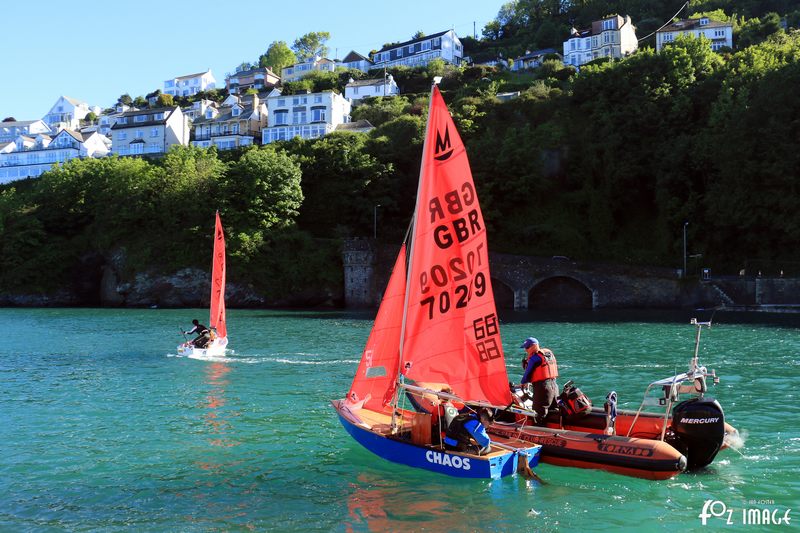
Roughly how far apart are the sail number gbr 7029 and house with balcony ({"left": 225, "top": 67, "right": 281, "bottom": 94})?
159 meters

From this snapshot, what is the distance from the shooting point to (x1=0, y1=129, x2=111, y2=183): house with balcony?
A: 441ft

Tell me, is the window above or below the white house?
below

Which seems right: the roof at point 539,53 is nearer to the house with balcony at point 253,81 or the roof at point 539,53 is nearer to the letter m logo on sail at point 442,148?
the house with balcony at point 253,81

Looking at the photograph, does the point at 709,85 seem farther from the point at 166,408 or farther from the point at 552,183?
the point at 166,408

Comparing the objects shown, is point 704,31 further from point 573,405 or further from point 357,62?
point 573,405

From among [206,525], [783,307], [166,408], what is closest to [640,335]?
[783,307]

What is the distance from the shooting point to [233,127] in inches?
4894

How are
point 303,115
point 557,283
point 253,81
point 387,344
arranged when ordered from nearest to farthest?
point 387,344 → point 557,283 → point 303,115 → point 253,81

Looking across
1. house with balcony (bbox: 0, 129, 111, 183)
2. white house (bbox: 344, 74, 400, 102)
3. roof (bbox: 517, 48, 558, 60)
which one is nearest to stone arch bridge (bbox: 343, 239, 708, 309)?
white house (bbox: 344, 74, 400, 102)

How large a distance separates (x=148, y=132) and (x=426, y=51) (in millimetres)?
59096

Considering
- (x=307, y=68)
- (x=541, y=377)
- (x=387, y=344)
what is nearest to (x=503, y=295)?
(x=541, y=377)

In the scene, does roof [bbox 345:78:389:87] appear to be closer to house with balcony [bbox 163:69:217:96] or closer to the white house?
the white house

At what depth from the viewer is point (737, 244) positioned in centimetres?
7350

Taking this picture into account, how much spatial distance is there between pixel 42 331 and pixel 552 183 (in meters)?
59.8
